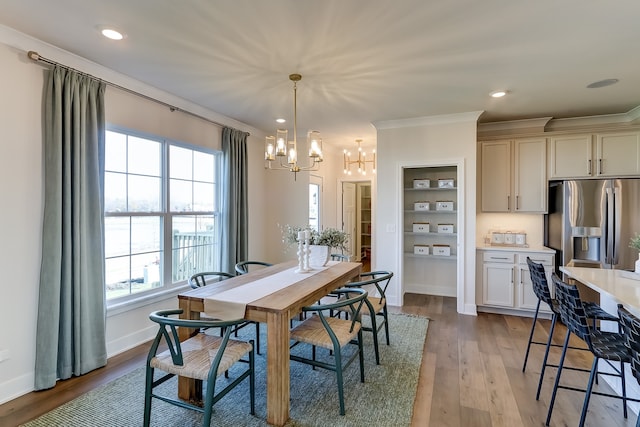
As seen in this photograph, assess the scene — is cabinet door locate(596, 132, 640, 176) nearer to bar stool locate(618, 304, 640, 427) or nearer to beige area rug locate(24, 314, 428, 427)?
bar stool locate(618, 304, 640, 427)

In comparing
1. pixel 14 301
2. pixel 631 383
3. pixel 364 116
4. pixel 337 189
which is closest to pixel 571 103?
pixel 364 116

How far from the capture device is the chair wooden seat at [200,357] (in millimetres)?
1851

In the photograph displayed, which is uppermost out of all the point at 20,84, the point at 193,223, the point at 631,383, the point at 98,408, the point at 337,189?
the point at 20,84

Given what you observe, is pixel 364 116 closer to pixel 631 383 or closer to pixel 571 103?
pixel 571 103

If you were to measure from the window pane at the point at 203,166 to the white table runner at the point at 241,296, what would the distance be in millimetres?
2008

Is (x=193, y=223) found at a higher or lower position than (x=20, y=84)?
lower

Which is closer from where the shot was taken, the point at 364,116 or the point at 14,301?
the point at 14,301

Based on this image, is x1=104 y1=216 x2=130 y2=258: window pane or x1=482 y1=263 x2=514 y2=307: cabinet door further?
x1=482 y1=263 x2=514 y2=307: cabinet door

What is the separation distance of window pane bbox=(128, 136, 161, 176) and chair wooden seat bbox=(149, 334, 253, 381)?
198cm

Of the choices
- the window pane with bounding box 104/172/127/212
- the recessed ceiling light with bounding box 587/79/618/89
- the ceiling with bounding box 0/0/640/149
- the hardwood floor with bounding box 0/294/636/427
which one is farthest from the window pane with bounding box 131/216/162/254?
the recessed ceiling light with bounding box 587/79/618/89

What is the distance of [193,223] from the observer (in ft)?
13.3

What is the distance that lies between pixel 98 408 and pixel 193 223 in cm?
221

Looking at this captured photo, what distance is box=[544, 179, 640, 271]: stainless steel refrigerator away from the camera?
366 centimetres

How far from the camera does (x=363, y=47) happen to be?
2.48 metres
